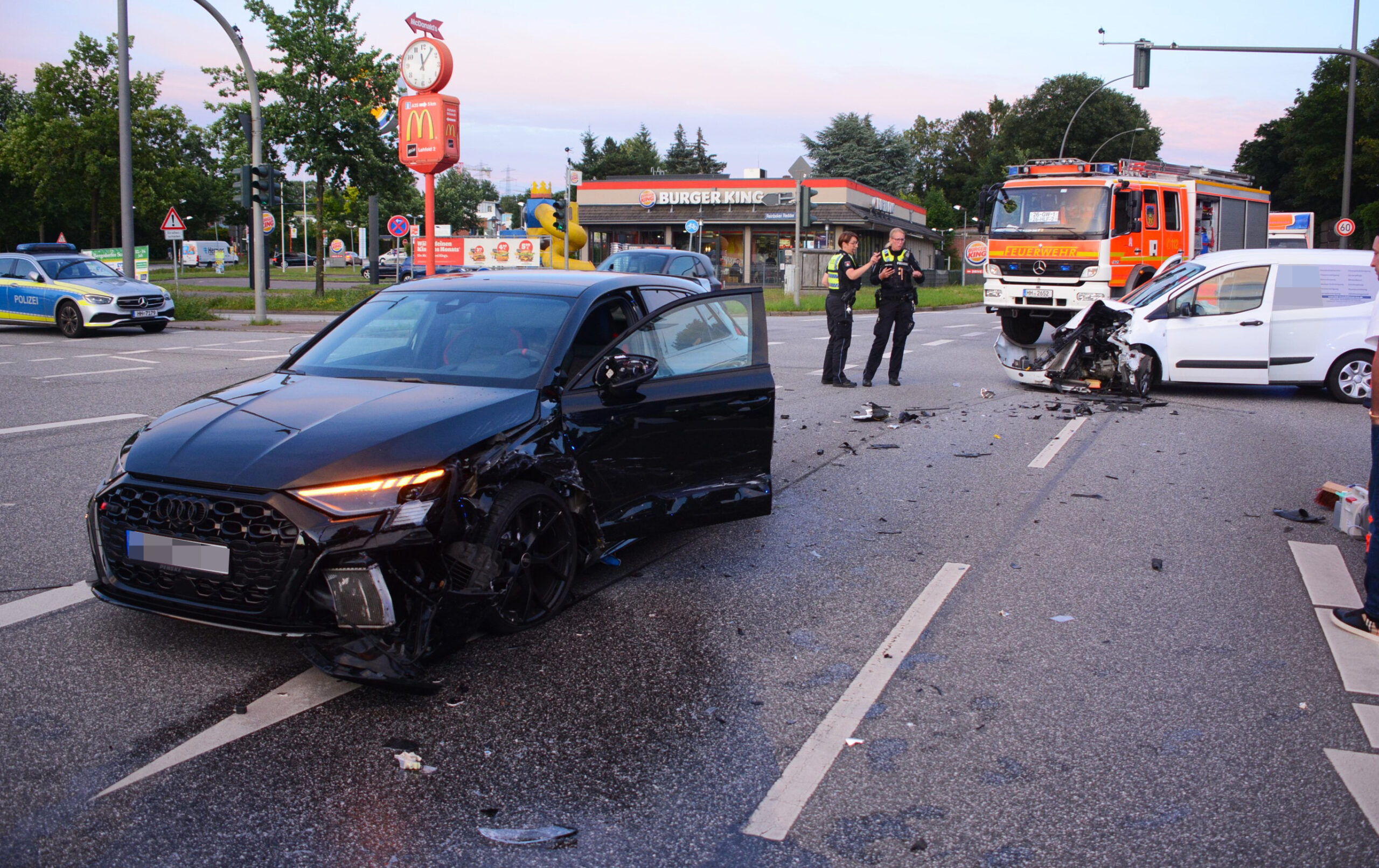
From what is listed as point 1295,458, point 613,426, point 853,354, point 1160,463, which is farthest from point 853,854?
point 853,354

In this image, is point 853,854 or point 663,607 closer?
point 853,854

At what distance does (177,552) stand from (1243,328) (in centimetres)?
1180

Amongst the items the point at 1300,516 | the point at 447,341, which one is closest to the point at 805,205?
the point at 1300,516

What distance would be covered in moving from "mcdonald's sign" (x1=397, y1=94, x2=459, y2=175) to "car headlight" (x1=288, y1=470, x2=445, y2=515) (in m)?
16.7

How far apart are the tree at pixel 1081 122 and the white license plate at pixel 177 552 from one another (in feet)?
280

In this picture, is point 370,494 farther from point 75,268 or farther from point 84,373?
point 75,268

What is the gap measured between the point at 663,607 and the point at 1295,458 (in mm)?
6386

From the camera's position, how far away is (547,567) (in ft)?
15.2

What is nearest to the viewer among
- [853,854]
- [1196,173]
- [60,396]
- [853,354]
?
[853,854]

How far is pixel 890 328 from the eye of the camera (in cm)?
1337

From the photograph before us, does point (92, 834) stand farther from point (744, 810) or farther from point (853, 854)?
point (853, 854)

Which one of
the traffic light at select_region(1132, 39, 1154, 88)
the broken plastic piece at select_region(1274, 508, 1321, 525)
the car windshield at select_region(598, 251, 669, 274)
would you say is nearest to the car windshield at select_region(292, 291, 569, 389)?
the broken plastic piece at select_region(1274, 508, 1321, 525)

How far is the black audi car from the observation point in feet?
12.2

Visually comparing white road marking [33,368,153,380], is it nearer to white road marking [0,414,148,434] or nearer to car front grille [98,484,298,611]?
white road marking [0,414,148,434]
